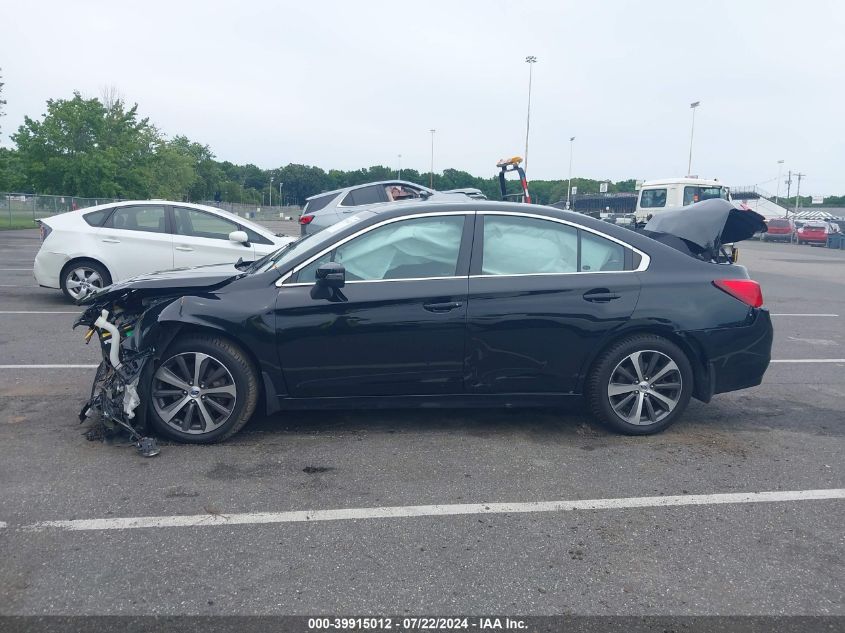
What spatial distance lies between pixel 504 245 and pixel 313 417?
6.21 ft

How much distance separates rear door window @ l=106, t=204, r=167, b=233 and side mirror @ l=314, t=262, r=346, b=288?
6.39 metres

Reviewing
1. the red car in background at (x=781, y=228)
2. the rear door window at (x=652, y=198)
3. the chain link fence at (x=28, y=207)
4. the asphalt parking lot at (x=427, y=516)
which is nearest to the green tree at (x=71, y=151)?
the chain link fence at (x=28, y=207)

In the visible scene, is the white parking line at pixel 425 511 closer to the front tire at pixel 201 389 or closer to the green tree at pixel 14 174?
the front tire at pixel 201 389

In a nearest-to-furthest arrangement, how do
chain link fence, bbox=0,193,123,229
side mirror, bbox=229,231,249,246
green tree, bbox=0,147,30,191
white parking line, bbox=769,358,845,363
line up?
white parking line, bbox=769,358,845,363
side mirror, bbox=229,231,249,246
chain link fence, bbox=0,193,123,229
green tree, bbox=0,147,30,191

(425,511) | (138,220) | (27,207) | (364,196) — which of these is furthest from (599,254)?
(27,207)

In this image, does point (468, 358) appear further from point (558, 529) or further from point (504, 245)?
point (558, 529)

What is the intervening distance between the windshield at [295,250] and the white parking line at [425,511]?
1799 mm

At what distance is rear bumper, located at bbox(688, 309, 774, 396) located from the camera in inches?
200

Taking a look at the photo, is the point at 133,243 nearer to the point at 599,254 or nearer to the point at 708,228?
the point at 599,254

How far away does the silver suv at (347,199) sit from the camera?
14820mm

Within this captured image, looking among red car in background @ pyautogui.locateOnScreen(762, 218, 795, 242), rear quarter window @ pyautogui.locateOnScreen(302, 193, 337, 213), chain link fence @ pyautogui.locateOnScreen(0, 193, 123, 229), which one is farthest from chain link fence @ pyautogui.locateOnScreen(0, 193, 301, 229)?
red car in background @ pyautogui.locateOnScreen(762, 218, 795, 242)

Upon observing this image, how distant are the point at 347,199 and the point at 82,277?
6231 mm

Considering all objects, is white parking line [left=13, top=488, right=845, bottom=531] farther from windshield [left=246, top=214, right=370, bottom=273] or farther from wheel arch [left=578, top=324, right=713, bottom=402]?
windshield [left=246, top=214, right=370, bottom=273]

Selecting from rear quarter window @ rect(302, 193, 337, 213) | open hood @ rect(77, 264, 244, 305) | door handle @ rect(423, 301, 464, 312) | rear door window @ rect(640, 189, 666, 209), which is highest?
rear door window @ rect(640, 189, 666, 209)
